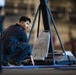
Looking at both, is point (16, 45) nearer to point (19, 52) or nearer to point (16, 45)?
point (16, 45)

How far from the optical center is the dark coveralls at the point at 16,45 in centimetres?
614

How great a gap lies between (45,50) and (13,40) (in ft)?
2.21

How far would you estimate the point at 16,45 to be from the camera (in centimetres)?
617

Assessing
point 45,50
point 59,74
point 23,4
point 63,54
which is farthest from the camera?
point 23,4

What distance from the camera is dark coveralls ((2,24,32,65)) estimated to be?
6.14 m

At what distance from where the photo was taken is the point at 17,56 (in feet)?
20.4

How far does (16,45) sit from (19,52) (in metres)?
0.15

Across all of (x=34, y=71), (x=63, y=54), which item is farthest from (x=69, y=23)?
(x=34, y=71)

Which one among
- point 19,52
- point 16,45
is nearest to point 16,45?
point 16,45

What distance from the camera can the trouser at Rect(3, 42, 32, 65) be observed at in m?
6.15

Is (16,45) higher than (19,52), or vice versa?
(16,45)

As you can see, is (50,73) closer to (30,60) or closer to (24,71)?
(24,71)

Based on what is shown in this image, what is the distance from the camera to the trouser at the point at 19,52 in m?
6.15

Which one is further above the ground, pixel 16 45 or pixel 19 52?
pixel 16 45
